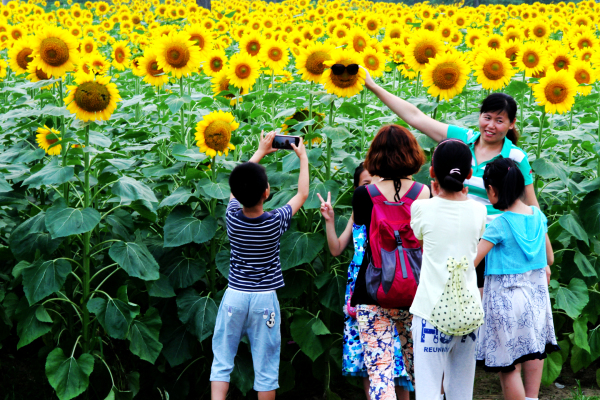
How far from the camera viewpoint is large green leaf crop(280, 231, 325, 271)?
12.6ft

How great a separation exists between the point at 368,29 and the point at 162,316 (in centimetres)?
500

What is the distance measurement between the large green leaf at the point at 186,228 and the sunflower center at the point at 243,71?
1.12 m

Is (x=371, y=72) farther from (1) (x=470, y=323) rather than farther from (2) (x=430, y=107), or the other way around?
(1) (x=470, y=323)

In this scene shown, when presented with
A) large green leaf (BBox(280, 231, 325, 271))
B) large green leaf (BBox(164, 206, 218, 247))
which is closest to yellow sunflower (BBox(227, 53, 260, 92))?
large green leaf (BBox(164, 206, 218, 247))

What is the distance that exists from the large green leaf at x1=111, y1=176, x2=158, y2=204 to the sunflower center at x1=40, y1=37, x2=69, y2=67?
2.53ft

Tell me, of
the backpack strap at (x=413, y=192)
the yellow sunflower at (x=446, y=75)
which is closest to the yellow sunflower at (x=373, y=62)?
the yellow sunflower at (x=446, y=75)

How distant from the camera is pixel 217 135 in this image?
12.1 feet

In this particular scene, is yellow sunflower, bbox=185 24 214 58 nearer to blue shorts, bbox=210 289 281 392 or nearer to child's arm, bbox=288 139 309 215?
child's arm, bbox=288 139 309 215

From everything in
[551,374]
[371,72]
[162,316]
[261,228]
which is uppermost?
[371,72]

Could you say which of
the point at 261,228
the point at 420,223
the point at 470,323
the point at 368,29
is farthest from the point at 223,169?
the point at 368,29

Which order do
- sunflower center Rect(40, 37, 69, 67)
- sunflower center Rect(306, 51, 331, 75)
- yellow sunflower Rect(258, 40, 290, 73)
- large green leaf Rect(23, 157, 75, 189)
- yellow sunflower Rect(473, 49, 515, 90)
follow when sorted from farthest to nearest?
yellow sunflower Rect(258, 40, 290, 73)
yellow sunflower Rect(473, 49, 515, 90)
sunflower center Rect(306, 51, 331, 75)
sunflower center Rect(40, 37, 69, 67)
large green leaf Rect(23, 157, 75, 189)

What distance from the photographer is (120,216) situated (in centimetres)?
393

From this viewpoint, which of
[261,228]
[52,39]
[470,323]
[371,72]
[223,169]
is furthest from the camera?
[371,72]

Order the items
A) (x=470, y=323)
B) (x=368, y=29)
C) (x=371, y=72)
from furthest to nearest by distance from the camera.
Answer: (x=368, y=29), (x=371, y=72), (x=470, y=323)
